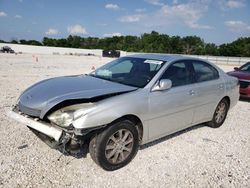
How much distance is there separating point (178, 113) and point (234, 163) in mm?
1176

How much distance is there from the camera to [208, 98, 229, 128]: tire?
551 centimetres

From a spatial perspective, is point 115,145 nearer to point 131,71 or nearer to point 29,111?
point 29,111

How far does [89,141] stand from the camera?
339 cm

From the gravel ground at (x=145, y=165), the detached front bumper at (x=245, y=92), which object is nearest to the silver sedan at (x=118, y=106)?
the gravel ground at (x=145, y=165)

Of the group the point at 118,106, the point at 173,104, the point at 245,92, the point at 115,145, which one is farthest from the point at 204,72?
the point at 245,92

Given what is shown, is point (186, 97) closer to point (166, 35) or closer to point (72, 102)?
point (72, 102)

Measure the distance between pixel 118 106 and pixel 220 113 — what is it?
127 inches

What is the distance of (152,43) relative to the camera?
279 ft

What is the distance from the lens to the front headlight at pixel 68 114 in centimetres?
309

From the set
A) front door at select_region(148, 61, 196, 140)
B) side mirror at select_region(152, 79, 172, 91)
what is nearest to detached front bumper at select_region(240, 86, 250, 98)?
front door at select_region(148, 61, 196, 140)

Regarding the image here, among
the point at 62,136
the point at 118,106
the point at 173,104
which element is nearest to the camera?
the point at 62,136

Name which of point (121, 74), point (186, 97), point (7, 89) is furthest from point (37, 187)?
point (7, 89)

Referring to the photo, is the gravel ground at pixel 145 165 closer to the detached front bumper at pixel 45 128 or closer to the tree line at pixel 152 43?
the detached front bumper at pixel 45 128

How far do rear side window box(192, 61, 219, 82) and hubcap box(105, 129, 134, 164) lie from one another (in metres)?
2.02
